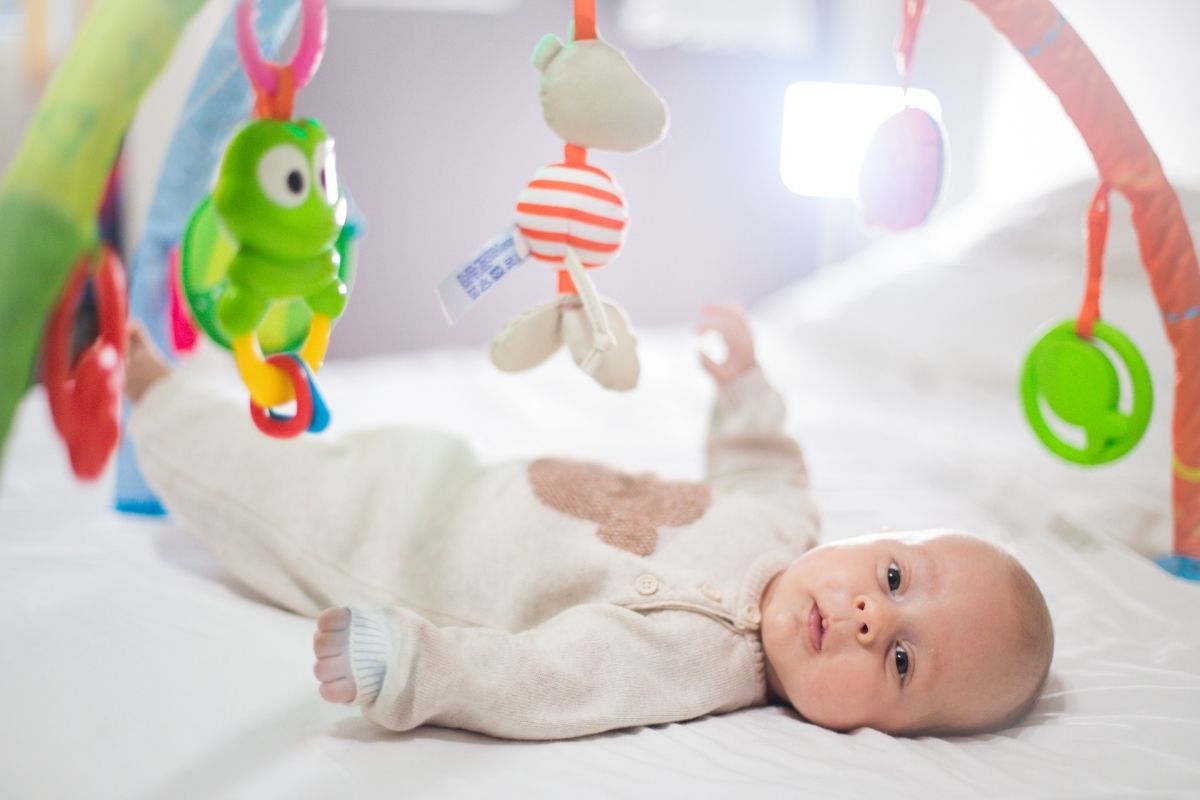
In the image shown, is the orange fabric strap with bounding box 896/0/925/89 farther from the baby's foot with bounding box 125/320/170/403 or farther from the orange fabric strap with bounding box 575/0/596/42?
the baby's foot with bounding box 125/320/170/403

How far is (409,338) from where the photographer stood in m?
2.53

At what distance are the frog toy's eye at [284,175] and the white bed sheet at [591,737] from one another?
21 centimetres

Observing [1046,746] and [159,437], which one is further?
[159,437]

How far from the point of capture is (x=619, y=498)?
947mm

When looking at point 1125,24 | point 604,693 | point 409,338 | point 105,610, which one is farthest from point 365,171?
point 604,693

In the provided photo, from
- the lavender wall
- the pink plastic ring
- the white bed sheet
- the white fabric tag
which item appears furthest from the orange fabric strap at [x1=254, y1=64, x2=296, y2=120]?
the lavender wall

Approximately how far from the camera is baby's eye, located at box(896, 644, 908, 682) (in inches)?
30.7

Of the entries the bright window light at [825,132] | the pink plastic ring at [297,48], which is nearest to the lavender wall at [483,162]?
the bright window light at [825,132]

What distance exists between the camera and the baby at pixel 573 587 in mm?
710

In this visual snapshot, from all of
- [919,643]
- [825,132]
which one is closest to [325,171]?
[919,643]

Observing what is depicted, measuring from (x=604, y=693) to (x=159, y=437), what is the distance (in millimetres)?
483

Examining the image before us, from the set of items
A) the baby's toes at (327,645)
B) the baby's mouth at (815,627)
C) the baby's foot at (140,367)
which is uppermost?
the baby's foot at (140,367)

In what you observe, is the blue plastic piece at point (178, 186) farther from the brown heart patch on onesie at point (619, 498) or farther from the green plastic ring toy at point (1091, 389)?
the green plastic ring toy at point (1091, 389)

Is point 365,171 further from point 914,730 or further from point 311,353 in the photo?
point 914,730
